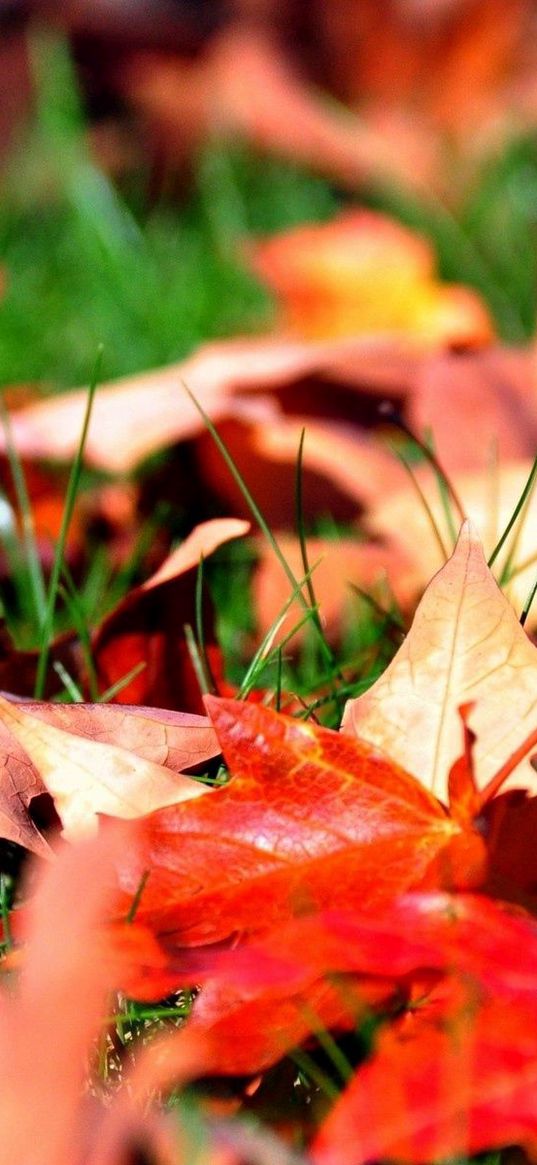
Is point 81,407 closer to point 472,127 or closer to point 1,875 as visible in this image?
point 1,875

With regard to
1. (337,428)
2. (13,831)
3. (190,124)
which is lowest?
(190,124)

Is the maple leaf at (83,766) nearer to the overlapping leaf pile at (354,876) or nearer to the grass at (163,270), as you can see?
the overlapping leaf pile at (354,876)

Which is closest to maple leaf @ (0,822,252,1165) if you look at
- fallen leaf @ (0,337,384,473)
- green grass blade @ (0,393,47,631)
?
green grass blade @ (0,393,47,631)

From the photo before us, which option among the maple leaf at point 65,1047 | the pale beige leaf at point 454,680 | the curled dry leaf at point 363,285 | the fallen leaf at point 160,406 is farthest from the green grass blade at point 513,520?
the curled dry leaf at point 363,285

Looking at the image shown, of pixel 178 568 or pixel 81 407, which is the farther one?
pixel 81 407

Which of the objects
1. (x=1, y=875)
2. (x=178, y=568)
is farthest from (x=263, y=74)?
(x=1, y=875)

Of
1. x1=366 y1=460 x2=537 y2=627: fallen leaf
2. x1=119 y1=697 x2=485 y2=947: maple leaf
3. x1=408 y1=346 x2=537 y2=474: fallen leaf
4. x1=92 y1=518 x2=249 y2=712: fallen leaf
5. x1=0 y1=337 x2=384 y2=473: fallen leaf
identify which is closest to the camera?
x1=119 y1=697 x2=485 y2=947: maple leaf

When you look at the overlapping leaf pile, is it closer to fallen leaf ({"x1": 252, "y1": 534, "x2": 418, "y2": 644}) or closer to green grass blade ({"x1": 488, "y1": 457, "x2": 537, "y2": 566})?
green grass blade ({"x1": 488, "y1": 457, "x2": 537, "y2": 566})
